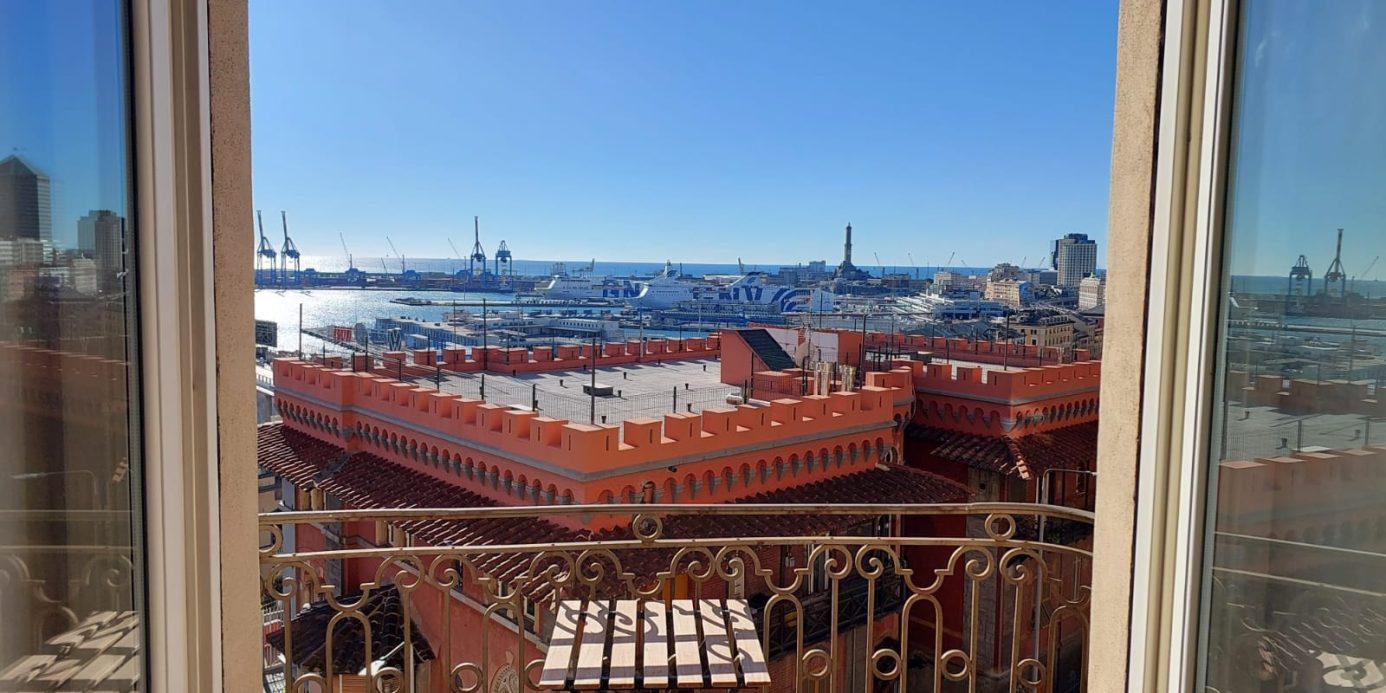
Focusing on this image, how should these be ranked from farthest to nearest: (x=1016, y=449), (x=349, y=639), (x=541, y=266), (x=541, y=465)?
(x=541, y=266) < (x=1016, y=449) < (x=541, y=465) < (x=349, y=639)

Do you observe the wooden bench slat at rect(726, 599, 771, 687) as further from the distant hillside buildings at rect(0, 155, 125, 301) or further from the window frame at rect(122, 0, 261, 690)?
the distant hillside buildings at rect(0, 155, 125, 301)

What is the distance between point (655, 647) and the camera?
217 cm

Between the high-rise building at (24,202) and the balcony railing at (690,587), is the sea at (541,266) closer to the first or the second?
the balcony railing at (690,587)

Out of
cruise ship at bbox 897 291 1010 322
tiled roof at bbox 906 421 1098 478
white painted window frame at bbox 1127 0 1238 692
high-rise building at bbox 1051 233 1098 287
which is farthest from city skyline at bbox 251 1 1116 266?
white painted window frame at bbox 1127 0 1238 692

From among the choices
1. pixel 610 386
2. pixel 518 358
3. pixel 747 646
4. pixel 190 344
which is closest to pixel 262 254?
pixel 518 358

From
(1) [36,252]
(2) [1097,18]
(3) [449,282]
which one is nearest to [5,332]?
(1) [36,252]

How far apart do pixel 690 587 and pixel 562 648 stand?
5493 mm

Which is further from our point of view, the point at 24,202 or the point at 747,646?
the point at 747,646

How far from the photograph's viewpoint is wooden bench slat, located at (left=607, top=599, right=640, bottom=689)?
2014mm

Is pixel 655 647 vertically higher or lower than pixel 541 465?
higher

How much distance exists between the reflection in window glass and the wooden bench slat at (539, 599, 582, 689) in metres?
1.43

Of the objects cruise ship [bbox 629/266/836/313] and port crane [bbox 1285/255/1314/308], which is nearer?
port crane [bbox 1285/255/1314/308]

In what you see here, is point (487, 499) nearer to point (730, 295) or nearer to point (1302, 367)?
point (1302, 367)

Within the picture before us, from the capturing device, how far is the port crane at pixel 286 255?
61.2 metres
